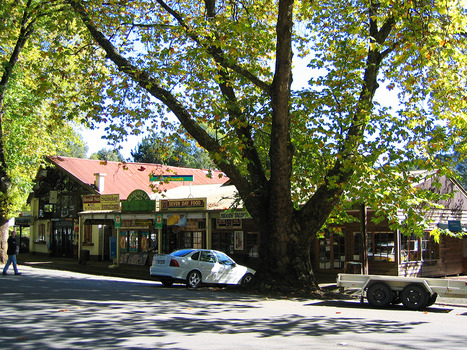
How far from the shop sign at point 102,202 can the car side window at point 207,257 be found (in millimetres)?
11023

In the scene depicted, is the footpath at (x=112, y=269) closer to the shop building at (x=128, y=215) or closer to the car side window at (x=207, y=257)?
the shop building at (x=128, y=215)

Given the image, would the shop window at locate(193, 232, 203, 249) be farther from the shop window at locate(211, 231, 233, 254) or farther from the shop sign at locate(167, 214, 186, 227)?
the shop sign at locate(167, 214, 186, 227)

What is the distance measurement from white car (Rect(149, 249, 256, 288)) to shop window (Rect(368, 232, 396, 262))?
22.6 feet

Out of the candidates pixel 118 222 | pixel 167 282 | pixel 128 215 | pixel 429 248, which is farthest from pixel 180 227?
pixel 429 248

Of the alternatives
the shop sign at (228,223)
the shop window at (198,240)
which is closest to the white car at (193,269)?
the shop sign at (228,223)

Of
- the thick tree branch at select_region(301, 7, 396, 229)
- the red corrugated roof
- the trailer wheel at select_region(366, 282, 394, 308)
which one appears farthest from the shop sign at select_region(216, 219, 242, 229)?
Answer: the trailer wheel at select_region(366, 282, 394, 308)

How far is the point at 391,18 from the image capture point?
14.1m

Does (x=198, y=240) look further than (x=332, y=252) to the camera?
Yes

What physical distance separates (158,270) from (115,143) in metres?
5.51

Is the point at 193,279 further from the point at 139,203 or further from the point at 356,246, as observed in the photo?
the point at 139,203

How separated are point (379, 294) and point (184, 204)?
46.0 ft

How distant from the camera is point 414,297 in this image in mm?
12594

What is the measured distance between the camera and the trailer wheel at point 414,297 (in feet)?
40.9

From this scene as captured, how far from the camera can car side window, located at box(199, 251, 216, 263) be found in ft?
60.2
